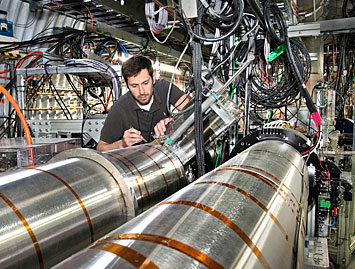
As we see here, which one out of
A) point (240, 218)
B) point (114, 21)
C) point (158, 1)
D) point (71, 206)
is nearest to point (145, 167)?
point (71, 206)

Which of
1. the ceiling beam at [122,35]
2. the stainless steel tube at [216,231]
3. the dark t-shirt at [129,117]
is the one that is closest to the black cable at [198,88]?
the stainless steel tube at [216,231]

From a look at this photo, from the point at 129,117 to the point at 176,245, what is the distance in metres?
1.66

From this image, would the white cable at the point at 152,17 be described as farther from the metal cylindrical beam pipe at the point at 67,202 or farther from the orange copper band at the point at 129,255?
the orange copper band at the point at 129,255

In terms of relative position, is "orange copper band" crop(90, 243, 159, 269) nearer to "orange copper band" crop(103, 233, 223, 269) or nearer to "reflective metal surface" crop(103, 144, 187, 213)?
"orange copper band" crop(103, 233, 223, 269)

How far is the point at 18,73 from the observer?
2402 mm

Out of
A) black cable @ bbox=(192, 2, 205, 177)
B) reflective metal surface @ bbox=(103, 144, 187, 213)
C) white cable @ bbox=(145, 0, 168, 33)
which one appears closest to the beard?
white cable @ bbox=(145, 0, 168, 33)

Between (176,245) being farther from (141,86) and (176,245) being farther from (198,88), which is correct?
(141,86)

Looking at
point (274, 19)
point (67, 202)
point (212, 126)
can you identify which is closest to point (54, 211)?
point (67, 202)

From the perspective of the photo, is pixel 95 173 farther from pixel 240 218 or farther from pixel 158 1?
pixel 158 1

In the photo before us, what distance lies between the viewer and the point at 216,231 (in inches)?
20.4

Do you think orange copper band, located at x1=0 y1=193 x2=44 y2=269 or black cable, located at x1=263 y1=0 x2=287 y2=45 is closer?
orange copper band, located at x1=0 y1=193 x2=44 y2=269

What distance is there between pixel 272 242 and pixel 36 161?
43.8 inches

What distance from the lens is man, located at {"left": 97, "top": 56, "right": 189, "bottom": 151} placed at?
195cm

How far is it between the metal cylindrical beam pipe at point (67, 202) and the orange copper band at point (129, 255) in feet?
0.70
